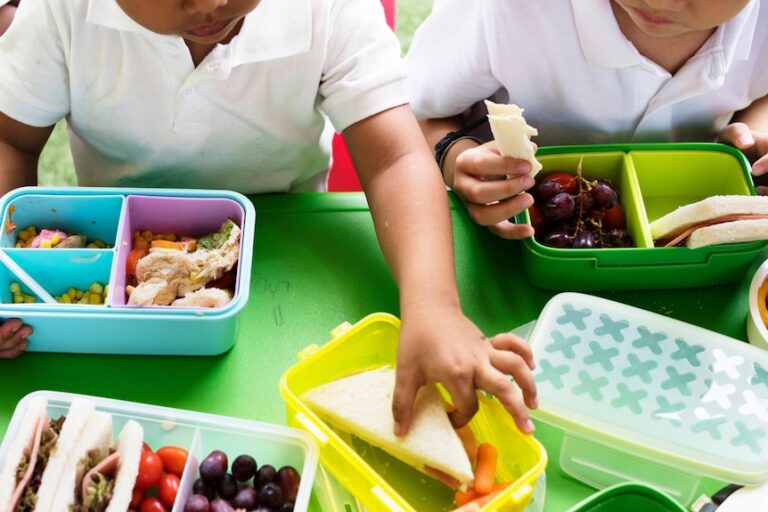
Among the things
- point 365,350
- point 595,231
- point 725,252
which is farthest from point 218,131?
point 725,252

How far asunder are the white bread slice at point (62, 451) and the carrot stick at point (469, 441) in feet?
1.07

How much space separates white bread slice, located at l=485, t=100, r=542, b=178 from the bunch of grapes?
2.5 inches

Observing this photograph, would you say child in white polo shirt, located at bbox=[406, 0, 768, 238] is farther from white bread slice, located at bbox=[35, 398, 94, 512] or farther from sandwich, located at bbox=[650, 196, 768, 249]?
white bread slice, located at bbox=[35, 398, 94, 512]

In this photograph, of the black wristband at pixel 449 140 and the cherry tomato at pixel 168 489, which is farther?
the black wristband at pixel 449 140

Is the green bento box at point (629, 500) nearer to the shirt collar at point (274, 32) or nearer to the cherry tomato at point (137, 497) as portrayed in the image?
the cherry tomato at point (137, 497)

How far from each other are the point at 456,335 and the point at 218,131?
38 cm

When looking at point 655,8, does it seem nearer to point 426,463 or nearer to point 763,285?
point 763,285

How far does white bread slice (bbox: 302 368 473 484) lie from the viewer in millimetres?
732

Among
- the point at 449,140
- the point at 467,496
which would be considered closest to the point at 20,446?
the point at 467,496

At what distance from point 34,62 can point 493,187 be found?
1.59ft

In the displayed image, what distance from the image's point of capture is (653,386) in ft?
2.67

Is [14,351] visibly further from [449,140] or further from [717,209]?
[717,209]

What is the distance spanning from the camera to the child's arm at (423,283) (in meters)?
0.76

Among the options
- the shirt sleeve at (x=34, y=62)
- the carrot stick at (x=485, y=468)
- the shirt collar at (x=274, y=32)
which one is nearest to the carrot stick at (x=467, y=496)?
the carrot stick at (x=485, y=468)
